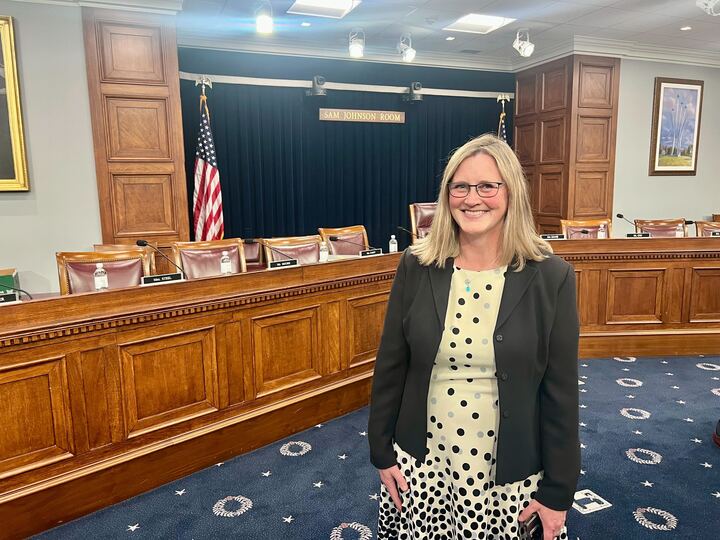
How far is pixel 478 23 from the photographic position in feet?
18.7

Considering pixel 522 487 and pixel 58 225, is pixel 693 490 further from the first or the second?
pixel 58 225

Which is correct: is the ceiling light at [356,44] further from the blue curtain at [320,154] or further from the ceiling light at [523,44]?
the ceiling light at [523,44]

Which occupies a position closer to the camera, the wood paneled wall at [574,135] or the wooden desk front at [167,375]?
the wooden desk front at [167,375]

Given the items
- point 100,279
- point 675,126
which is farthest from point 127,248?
point 675,126

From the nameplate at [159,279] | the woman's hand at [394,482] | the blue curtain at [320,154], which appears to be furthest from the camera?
the blue curtain at [320,154]

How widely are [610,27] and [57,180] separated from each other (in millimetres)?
5792

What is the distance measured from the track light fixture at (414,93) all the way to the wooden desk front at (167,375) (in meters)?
3.95

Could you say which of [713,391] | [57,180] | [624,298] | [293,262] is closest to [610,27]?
[624,298]

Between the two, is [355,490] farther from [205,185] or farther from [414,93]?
[414,93]

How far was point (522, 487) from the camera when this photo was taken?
1.25 m

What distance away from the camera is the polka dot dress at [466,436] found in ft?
3.97

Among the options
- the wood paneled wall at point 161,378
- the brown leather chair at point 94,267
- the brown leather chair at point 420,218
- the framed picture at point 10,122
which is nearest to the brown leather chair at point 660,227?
the brown leather chair at point 420,218

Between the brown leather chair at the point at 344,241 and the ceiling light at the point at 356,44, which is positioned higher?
the ceiling light at the point at 356,44

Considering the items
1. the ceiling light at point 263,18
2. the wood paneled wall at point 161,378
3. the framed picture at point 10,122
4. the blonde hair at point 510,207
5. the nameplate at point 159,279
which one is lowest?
the wood paneled wall at point 161,378
